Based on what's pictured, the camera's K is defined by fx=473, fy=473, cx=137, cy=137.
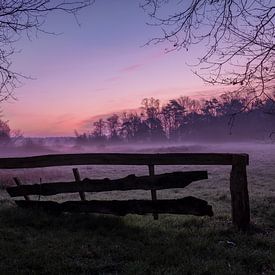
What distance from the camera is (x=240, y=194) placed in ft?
28.1

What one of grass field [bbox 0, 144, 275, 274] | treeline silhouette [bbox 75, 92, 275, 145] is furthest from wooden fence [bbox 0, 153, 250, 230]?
treeline silhouette [bbox 75, 92, 275, 145]

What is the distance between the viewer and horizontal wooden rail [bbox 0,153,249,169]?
8625 millimetres

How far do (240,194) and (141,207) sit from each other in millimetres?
1807

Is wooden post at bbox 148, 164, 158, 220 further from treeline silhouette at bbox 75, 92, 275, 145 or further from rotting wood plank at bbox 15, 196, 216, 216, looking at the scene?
treeline silhouette at bbox 75, 92, 275, 145

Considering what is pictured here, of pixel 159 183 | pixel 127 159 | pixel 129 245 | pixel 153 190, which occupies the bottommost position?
pixel 129 245

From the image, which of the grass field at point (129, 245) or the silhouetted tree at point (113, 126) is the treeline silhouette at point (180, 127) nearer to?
A: the silhouetted tree at point (113, 126)

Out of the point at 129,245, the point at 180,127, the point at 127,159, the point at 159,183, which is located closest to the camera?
the point at 129,245

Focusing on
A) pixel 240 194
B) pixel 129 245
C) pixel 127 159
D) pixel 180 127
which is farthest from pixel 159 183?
pixel 180 127

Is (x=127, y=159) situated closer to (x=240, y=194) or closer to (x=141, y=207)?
(x=141, y=207)

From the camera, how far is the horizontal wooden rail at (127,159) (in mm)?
8625

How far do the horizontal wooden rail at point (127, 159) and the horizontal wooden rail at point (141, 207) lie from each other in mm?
754

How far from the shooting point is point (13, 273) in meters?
5.61

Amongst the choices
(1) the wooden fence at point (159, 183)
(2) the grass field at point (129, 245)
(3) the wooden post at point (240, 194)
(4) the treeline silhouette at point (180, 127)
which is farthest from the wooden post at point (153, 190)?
(4) the treeline silhouette at point (180, 127)

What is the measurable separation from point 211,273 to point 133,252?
1286 millimetres
